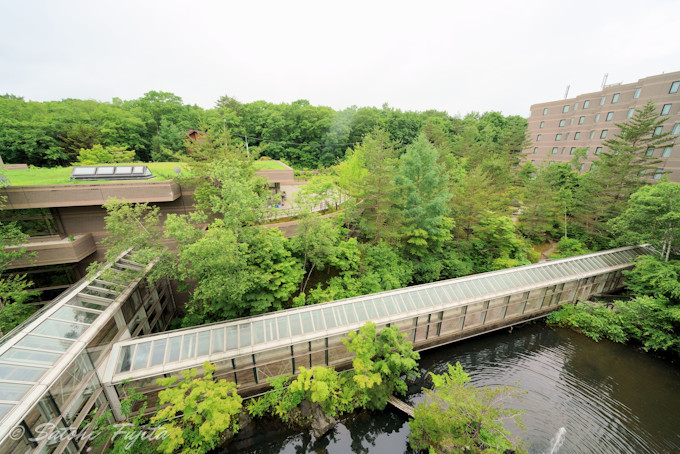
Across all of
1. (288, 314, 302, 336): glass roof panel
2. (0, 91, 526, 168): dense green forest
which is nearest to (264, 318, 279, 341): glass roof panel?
(288, 314, 302, 336): glass roof panel

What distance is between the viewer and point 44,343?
8.48m

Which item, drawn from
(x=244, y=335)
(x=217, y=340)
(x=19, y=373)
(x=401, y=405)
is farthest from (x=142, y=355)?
(x=401, y=405)

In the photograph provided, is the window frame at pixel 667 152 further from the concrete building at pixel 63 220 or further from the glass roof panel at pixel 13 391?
the glass roof panel at pixel 13 391

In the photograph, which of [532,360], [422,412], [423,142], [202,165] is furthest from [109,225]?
[532,360]

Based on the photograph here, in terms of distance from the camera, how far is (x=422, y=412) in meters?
10.3

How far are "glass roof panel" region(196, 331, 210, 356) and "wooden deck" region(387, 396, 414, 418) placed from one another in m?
9.27

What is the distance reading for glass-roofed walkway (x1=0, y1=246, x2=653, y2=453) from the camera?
756cm

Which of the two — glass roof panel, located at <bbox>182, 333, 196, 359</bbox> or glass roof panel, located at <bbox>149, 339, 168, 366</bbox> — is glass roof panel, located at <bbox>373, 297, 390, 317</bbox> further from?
glass roof panel, located at <bbox>149, 339, 168, 366</bbox>

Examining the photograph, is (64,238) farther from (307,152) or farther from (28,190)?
(307,152)

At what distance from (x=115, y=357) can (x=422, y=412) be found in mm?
12996

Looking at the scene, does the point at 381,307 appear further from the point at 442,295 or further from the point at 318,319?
Result: the point at 442,295

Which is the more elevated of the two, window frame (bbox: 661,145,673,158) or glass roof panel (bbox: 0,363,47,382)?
window frame (bbox: 661,145,673,158)

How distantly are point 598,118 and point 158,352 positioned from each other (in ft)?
204

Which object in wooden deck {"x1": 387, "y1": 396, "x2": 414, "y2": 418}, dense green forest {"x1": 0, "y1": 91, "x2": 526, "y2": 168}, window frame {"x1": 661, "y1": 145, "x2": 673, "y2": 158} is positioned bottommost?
wooden deck {"x1": 387, "y1": 396, "x2": 414, "y2": 418}
